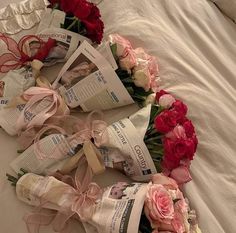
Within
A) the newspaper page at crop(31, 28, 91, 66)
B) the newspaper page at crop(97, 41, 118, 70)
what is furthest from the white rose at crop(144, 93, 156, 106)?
the newspaper page at crop(31, 28, 91, 66)

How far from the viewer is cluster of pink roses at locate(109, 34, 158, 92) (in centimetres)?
95

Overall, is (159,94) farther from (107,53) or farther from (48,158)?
(48,158)

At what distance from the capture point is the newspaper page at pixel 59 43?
3.21 ft

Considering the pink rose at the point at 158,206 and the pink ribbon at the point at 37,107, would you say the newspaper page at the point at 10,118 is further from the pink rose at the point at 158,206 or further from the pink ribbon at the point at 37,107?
the pink rose at the point at 158,206

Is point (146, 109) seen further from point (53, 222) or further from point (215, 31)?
point (215, 31)

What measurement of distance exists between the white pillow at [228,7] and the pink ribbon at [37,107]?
24.4 inches

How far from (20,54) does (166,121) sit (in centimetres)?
38

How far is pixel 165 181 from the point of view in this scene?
81 centimetres

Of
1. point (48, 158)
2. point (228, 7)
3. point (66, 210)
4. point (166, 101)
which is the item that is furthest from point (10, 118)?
point (228, 7)

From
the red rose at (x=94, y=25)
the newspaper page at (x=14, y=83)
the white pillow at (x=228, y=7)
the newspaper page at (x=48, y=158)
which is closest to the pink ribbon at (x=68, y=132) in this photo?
the newspaper page at (x=48, y=158)

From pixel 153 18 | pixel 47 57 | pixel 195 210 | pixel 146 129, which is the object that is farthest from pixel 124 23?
pixel 195 210

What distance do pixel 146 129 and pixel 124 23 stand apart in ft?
1.19

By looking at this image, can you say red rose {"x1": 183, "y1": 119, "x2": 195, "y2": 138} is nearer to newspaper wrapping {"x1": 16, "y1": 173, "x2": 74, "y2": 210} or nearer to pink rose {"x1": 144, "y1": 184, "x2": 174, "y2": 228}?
pink rose {"x1": 144, "y1": 184, "x2": 174, "y2": 228}

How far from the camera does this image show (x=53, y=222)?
79cm
